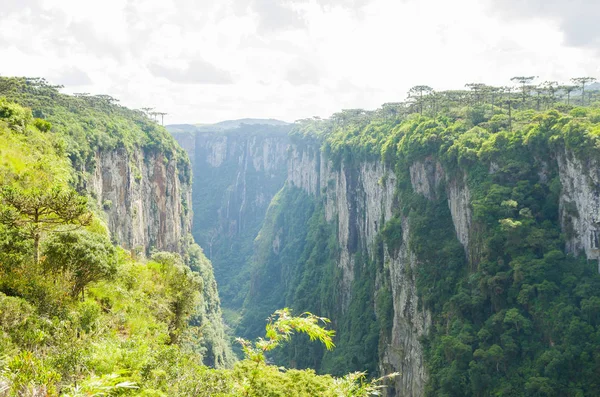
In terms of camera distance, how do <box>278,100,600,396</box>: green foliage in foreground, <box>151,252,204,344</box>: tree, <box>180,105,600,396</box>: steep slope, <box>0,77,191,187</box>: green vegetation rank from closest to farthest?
<box>151,252,204,344</box>: tree → <box>278,100,600,396</box>: green foliage in foreground → <box>180,105,600,396</box>: steep slope → <box>0,77,191,187</box>: green vegetation

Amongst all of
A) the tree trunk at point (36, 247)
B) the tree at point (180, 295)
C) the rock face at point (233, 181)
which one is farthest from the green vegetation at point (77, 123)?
the rock face at point (233, 181)

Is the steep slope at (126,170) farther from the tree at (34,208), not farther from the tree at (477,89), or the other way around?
the tree at (477,89)

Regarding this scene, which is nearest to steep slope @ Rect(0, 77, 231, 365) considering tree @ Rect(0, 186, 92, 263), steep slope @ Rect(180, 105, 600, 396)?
steep slope @ Rect(180, 105, 600, 396)

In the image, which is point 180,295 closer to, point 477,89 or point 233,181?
point 477,89

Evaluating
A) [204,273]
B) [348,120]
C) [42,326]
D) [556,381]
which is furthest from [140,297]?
[348,120]

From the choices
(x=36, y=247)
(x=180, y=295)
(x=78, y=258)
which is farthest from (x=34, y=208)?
(x=180, y=295)

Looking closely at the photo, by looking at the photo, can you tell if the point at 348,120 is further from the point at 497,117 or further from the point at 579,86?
the point at 497,117

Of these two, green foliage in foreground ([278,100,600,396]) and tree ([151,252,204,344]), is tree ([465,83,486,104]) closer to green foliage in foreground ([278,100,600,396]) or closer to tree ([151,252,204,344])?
green foliage in foreground ([278,100,600,396])
